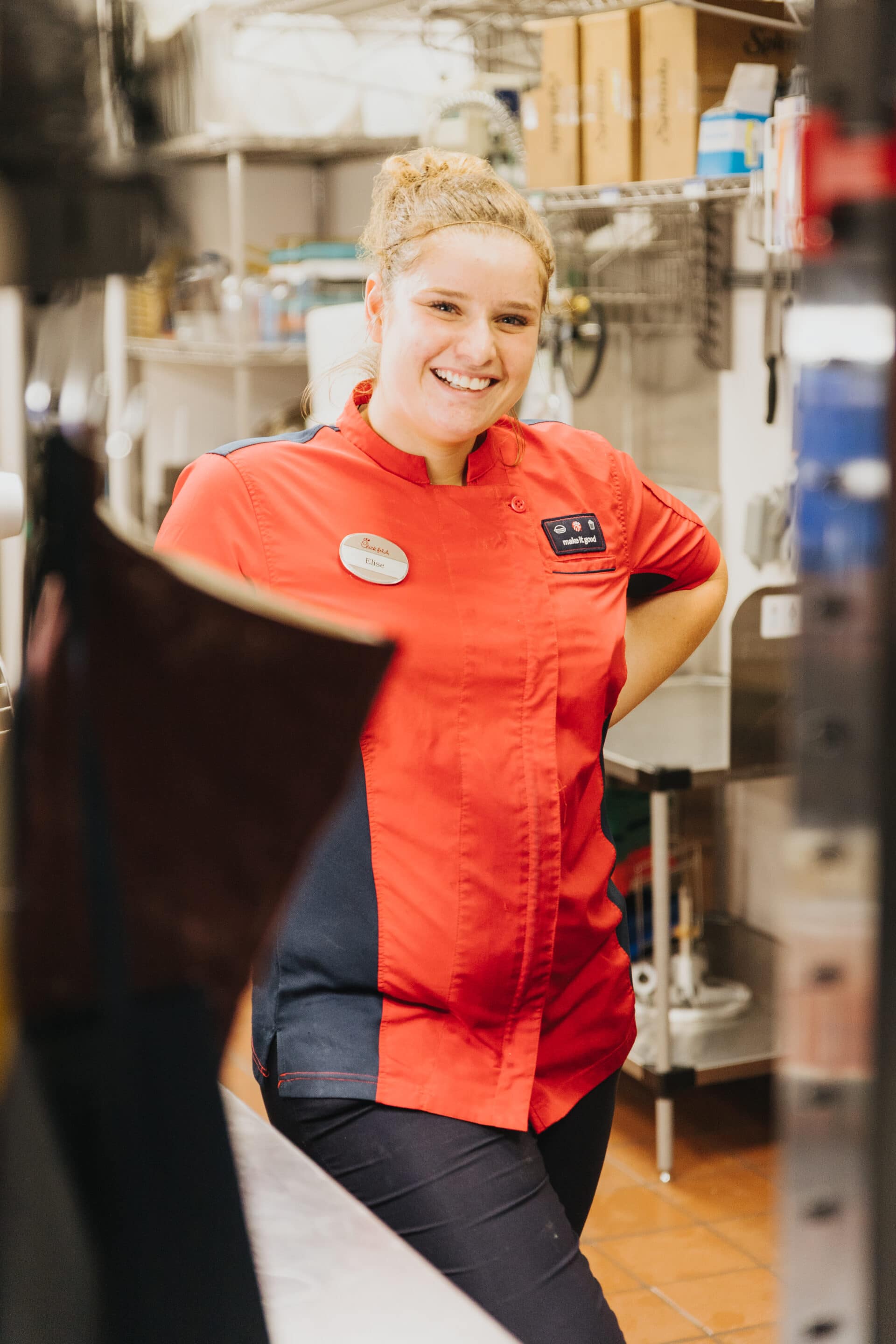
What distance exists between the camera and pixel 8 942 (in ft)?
1.21

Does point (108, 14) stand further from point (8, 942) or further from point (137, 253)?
point (8, 942)

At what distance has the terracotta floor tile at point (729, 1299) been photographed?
246 centimetres

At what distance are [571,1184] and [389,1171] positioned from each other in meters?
0.28

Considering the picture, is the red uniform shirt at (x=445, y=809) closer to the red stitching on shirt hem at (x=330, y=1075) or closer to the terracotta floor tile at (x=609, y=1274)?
the red stitching on shirt hem at (x=330, y=1075)

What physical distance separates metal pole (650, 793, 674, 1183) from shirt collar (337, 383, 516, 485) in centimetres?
140

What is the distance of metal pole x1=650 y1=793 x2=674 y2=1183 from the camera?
289 centimetres

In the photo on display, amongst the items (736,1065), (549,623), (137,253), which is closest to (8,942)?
(137,253)

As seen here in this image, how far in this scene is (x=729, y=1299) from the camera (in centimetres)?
253

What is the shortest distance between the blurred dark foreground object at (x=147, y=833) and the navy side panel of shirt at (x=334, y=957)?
37.5 inches

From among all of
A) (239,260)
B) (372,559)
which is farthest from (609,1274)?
(239,260)

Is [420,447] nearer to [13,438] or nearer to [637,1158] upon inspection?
[13,438]

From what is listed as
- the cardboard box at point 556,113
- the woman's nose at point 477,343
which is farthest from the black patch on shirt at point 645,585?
the cardboard box at point 556,113

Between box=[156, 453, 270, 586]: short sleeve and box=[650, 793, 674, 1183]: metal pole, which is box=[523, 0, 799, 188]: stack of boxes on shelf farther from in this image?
box=[156, 453, 270, 586]: short sleeve

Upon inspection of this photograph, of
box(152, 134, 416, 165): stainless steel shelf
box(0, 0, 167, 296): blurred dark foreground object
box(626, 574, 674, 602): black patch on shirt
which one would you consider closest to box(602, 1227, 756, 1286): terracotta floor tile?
box(626, 574, 674, 602): black patch on shirt
